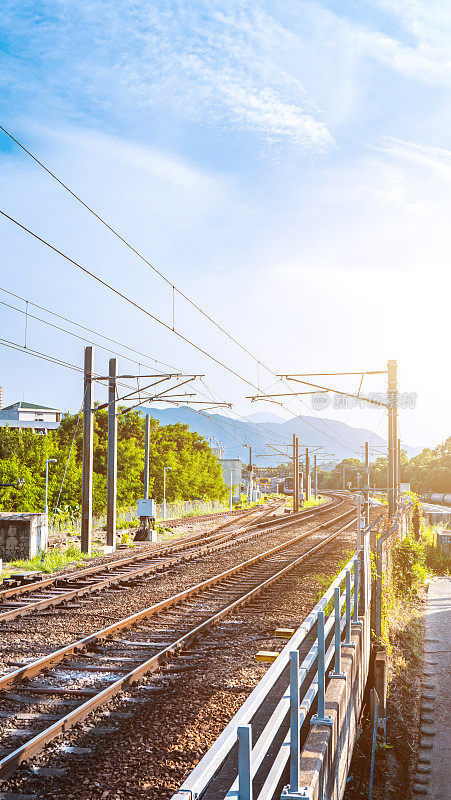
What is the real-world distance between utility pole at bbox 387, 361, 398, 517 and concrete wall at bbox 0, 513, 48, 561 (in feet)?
39.0

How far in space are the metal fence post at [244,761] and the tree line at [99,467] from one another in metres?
23.1

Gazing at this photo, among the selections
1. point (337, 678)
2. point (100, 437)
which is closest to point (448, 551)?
point (100, 437)

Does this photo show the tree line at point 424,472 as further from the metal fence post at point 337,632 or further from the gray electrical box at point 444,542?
the metal fence post at point 337,632

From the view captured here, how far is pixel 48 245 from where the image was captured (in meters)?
14.0

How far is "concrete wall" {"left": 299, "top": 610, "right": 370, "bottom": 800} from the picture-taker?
203 inches

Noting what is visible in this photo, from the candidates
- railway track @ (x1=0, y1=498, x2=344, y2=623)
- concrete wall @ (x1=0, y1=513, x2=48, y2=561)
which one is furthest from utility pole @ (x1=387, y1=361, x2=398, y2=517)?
concrete wall @ (x1=0, y1=513, x2=48, y2=561)

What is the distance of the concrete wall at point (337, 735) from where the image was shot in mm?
5145

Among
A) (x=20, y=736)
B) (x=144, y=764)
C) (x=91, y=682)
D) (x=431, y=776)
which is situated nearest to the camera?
(x=144, y=764)

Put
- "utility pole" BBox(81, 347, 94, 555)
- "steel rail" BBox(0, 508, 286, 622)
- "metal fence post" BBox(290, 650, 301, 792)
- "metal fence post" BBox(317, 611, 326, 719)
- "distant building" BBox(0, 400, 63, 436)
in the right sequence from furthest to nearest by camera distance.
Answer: "distant building" BBox(0, 400, 63, 436) → "utility pole" BBox(81, 347, 94, 555) → "steel rail" BBox(0, 508, 286, 622) → "metal fence post" BBox(317, 611, 326, 719) → "metal fence post" BBox(290, 650, 301, 792)

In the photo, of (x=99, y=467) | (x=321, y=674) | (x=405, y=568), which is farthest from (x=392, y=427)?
(x=99, y=467)

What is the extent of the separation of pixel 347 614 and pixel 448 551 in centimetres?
3205

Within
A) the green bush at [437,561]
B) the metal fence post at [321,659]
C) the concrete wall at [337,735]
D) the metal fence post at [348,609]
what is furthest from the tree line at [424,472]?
the metal fence post at [321,659]

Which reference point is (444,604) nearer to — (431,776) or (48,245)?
(431,776)

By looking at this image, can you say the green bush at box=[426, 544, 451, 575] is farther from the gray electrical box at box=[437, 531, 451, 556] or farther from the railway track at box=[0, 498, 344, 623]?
the railway track at box=[0, 498, 344, 623]
